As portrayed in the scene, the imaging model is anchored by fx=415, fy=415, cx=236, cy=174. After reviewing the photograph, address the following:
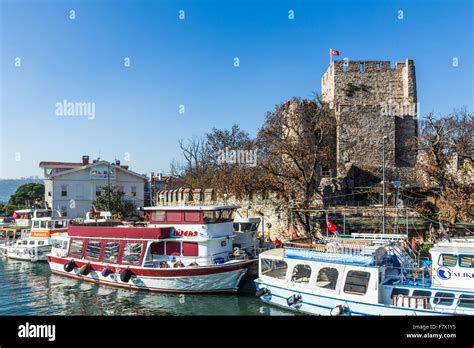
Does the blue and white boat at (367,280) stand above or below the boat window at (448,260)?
below

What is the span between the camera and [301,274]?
16.5 meters

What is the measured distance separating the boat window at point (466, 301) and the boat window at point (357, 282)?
2.86m

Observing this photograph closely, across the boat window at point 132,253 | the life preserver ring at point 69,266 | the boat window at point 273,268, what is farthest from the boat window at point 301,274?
the life preserver ring at point 69,266

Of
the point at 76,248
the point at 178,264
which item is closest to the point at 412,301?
the point at 178,264

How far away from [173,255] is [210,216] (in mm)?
2609

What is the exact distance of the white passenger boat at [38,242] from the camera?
29.5 meters

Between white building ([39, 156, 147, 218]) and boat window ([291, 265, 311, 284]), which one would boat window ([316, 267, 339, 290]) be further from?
white building ([39, 156, 147, 218])

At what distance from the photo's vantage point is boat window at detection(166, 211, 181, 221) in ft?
67.2

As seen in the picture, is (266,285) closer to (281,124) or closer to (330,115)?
(281,124)

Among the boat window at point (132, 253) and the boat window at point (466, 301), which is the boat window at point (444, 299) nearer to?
the boat window at point (466, 301)

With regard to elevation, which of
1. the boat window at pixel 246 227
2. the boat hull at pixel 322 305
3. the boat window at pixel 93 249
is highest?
the boat window at pixel 246 227

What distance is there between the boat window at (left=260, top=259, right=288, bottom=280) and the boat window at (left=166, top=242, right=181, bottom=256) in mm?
4538

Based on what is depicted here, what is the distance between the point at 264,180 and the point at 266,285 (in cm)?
1064
